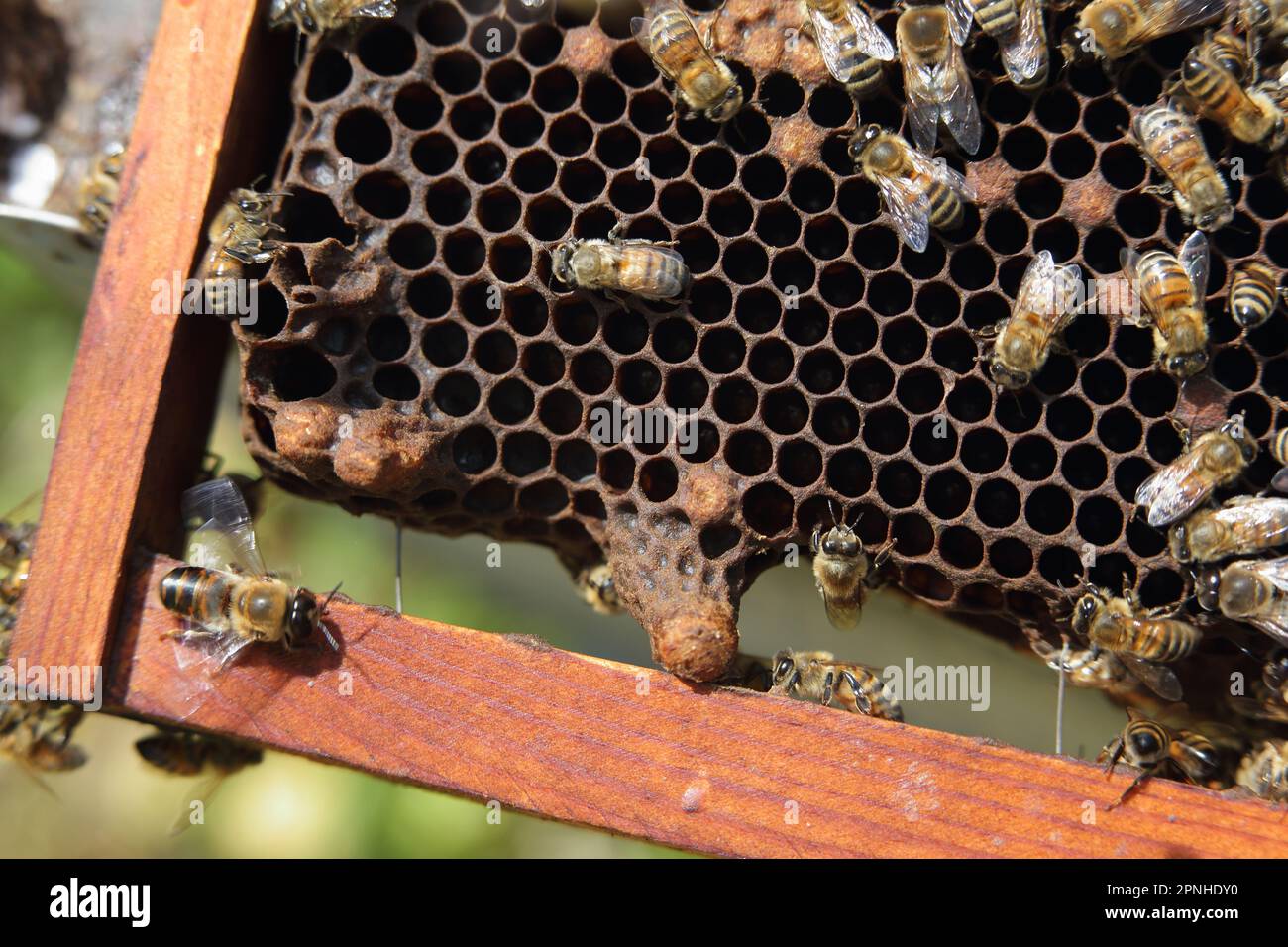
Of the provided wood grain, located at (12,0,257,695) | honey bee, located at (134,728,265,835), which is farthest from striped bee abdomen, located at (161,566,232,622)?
honey bee, located at (134,728,265,835)

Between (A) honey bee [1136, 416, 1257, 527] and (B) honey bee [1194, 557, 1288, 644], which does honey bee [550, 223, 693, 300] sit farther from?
(B) honey bee [1194, 557, 1288, 644]

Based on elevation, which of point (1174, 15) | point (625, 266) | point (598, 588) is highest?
point (1174, 15)

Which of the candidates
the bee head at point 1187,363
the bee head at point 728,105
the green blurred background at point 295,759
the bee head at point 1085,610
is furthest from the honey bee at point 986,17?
the green blurred background at point 295,759

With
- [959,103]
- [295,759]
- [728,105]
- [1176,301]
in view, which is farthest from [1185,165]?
[295,759]

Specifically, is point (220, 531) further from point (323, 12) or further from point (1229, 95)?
point (1229, 95)

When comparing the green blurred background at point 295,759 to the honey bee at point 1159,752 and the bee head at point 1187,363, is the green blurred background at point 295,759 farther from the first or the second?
the bee head at point 1187,363

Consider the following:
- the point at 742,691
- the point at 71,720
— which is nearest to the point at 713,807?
the point at 742,691
